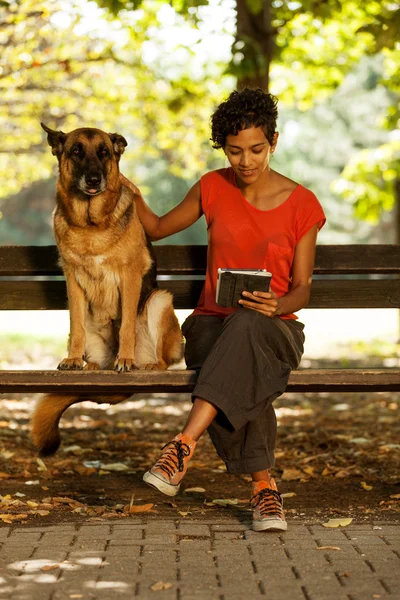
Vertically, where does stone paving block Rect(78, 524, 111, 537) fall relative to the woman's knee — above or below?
below

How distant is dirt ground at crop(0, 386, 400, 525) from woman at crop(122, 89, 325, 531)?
513 millimetres

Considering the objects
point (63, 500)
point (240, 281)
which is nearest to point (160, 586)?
point (240, 281)

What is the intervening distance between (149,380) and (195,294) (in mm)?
1284

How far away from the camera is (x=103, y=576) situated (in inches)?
137

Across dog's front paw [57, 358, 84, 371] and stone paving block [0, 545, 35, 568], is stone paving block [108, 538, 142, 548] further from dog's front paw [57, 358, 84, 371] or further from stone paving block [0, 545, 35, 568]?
dog's front paw [57, 358, 84, 371]

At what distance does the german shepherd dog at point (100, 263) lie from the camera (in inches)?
192

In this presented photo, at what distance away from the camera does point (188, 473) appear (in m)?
5.69

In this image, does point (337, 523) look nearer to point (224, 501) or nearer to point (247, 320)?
point (224, 501)

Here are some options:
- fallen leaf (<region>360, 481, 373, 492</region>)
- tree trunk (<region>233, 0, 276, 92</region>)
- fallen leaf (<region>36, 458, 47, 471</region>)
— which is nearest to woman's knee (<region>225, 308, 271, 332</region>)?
fallen leaf (<region>360, 481, 373, 492</region>)

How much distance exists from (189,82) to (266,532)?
451 inches

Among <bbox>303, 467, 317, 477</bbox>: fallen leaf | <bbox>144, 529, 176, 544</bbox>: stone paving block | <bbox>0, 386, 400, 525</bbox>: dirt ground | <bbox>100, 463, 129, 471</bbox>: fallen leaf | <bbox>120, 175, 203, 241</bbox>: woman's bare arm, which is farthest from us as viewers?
<bbox>100, 463, 129, 471</bbox>: fallen leaf

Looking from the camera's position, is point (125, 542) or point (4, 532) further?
point (4, 532)

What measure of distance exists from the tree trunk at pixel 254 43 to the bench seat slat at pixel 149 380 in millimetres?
4827

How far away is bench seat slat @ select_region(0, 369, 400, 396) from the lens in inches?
170
